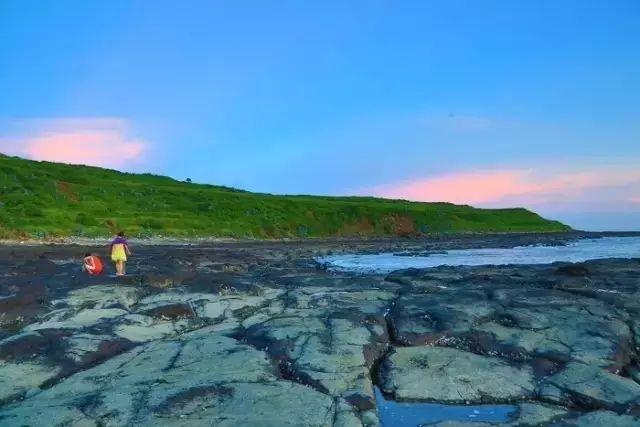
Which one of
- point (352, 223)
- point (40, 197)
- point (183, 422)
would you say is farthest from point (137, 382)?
point (352, 223)

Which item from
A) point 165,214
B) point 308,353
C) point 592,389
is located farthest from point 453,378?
point 165,214

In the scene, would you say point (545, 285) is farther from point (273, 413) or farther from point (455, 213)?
point (455, 213)

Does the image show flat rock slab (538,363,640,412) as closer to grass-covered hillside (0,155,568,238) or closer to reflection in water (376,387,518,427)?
reflection in water (376,387,518,427)

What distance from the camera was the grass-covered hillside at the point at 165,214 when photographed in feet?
197

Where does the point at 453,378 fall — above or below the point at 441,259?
below

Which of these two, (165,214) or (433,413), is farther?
(165,214)

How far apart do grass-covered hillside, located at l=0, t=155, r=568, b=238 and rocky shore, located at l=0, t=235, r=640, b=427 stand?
4062 cm

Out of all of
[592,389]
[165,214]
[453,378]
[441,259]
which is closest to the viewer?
[592,389]

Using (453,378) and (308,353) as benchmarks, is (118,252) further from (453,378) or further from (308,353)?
(453,378)

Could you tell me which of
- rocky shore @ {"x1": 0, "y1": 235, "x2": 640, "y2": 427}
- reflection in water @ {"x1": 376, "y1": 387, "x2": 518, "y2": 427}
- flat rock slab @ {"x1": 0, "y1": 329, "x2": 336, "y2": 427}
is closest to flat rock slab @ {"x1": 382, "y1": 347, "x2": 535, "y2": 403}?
rocky shore @ {"x1": 0, "y1": 235, "x2": 640, "y2": 427}

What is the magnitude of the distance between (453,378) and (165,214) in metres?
67.6

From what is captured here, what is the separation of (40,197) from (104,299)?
190 feet

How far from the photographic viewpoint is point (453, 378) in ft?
35.8

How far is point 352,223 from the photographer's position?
98688mm
